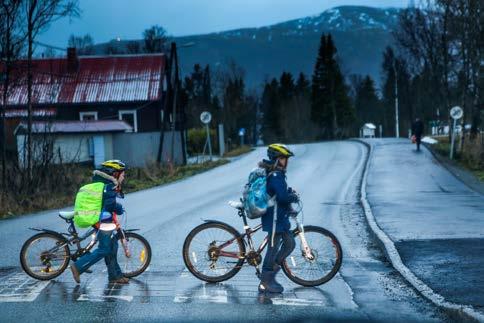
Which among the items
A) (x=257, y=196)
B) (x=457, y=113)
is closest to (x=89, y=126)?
(x=457, y=113)

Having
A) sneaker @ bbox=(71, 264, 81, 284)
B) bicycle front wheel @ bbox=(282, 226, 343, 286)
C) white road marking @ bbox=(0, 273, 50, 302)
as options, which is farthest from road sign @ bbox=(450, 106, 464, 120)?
sneaker @ bbox=(71, 264, 81, 284)

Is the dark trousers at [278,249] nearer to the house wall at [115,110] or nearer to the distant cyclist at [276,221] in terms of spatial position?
the distant cyclist at [276,221]

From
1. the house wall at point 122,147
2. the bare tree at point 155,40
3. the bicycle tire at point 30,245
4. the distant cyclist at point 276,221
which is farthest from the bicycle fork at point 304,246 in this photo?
the bare tree at point 155,40

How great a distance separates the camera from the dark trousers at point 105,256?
8.85 m

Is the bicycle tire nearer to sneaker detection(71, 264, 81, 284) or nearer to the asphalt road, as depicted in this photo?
the asphalt road

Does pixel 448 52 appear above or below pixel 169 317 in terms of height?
above

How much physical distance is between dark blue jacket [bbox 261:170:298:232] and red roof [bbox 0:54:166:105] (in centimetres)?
4592

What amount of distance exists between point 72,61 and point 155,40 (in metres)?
36.6

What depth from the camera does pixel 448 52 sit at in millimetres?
40938

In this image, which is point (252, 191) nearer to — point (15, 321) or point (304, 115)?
point (15, 321)

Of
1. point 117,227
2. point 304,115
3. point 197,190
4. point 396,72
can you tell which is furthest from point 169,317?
point 304,115

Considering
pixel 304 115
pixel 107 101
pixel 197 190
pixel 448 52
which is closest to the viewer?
pixel 197 190

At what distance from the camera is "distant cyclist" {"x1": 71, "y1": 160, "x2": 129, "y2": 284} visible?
29.2ft

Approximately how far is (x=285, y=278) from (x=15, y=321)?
338 cm
